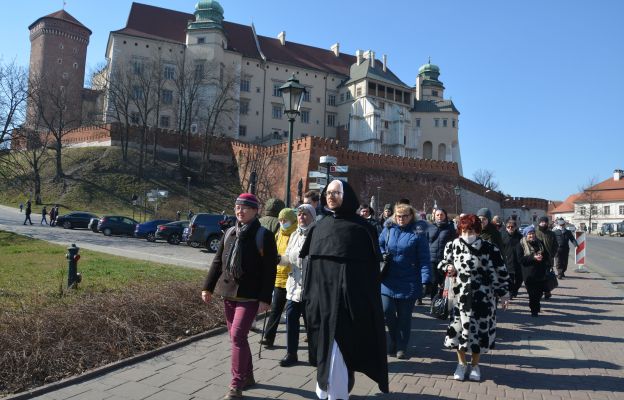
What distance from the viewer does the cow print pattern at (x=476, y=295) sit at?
17.0 feet

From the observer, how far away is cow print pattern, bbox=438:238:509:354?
5191 mm

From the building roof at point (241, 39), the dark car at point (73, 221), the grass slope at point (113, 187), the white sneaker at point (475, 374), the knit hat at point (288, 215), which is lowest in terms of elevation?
the white sneaker at point (475, 374)

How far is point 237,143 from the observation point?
5356 cm

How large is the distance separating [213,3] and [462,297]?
2467 inches

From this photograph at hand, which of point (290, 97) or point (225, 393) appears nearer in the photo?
point (225, 393)

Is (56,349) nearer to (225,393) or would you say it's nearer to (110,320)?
(110,320)

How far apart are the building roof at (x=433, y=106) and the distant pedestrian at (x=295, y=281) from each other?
69.5m

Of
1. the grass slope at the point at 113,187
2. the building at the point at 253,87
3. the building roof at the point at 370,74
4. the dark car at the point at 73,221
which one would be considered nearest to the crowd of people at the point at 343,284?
the dark car at the point at 73,221

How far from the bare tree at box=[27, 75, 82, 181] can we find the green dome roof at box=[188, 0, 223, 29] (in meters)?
17.3

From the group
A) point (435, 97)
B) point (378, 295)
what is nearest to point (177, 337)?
point (378, 295)

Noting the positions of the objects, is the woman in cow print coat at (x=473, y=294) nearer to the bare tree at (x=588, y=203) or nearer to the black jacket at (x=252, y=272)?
the black jacket at (x=252, y=272)

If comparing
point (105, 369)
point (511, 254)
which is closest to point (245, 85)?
point (511, 254)

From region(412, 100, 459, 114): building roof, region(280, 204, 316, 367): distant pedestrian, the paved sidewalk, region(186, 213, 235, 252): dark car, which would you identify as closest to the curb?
the paved sidewalk

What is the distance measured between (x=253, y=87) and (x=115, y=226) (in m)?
38.9
